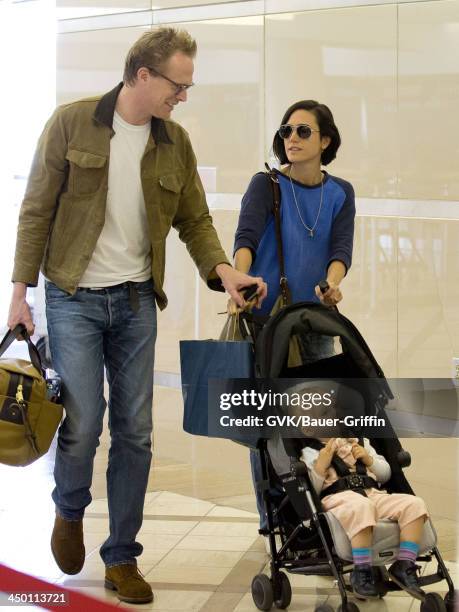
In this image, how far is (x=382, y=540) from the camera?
324cm

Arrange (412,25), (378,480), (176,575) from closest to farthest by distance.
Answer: (378,480), (176,575), (412,25)

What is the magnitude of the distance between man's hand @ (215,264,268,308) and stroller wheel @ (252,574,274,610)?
0.91m

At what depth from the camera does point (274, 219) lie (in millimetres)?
3967

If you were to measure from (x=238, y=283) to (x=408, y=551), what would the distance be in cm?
104

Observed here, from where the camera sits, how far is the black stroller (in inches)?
128

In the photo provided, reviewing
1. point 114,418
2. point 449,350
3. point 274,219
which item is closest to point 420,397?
point 449,350

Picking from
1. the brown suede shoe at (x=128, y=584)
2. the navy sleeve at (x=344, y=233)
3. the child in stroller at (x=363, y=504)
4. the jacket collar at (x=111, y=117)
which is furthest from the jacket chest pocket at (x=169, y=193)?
the brown suede shoe at (x=128, y=584)

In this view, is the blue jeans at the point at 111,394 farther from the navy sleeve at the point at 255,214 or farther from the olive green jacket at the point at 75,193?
the navy sleeve at the point at 255,214

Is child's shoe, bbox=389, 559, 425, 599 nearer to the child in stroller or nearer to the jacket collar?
the child in stroller

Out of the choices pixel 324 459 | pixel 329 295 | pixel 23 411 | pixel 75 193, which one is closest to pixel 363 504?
pixel 324 459

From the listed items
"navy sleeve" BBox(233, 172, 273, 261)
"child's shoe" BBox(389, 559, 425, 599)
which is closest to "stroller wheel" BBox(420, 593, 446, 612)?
"child's shoe" BBox(389, 559, 425, 599)

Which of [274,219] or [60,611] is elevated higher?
[274,219]

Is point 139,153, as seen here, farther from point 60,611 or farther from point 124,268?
point 60,611

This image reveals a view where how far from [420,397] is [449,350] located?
0.31m
